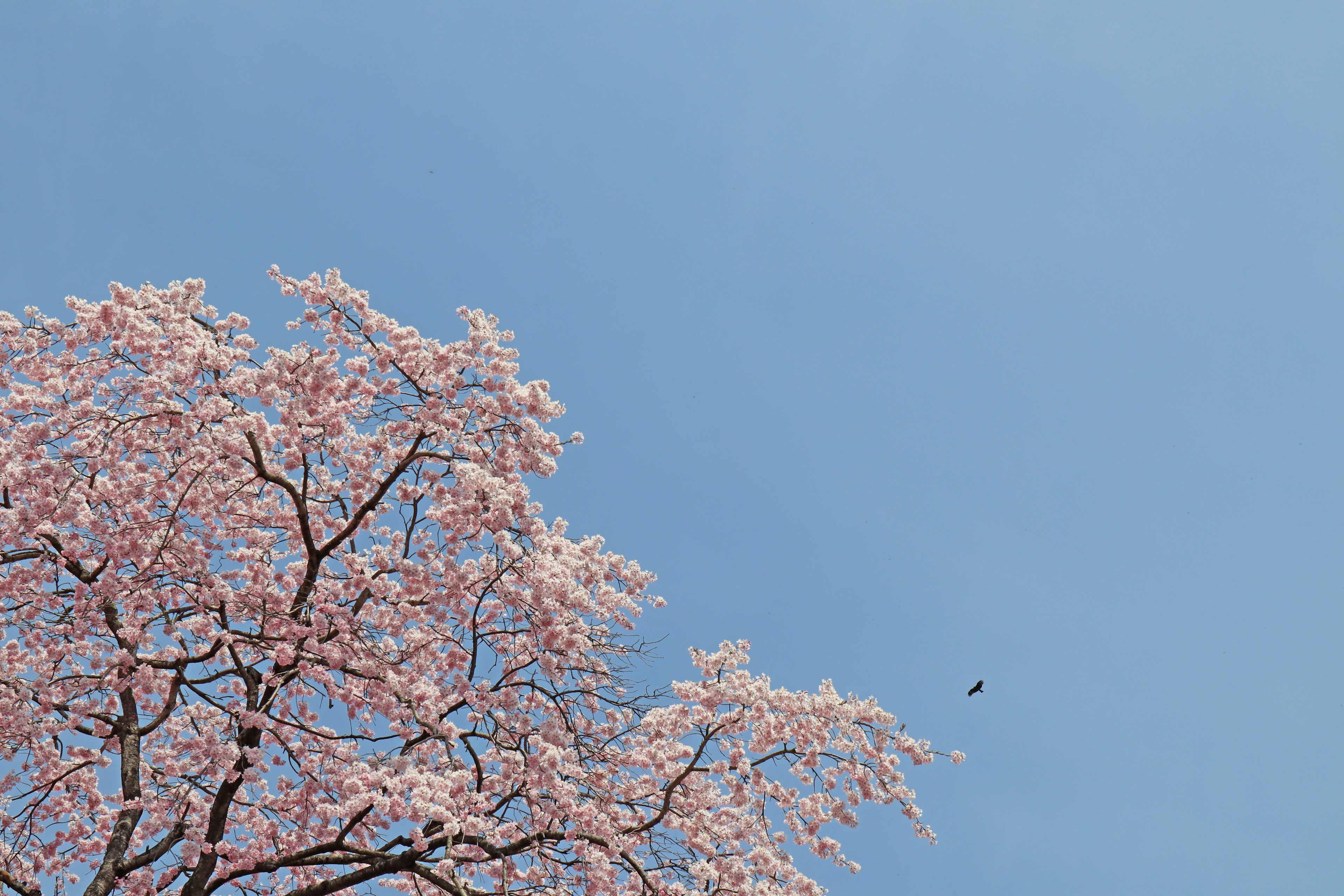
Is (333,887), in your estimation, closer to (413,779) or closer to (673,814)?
(413,779)

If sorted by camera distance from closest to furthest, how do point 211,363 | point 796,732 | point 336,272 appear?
point 211,363 → point 336,272 → point 796,732

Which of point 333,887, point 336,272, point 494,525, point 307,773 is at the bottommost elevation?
point 333,887

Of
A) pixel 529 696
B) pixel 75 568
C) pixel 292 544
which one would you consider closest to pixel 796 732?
pixel 529 696

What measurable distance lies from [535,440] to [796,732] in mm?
4679

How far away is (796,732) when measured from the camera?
1064cm

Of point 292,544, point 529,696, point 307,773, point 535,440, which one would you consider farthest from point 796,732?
point 292,544

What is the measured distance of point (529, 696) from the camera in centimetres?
1021

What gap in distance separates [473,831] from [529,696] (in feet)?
6.05

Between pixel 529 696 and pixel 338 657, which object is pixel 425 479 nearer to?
pixel 338 657

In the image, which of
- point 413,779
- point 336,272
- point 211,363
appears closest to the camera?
point 413,779

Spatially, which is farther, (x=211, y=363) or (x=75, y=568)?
(x=75, y=568)

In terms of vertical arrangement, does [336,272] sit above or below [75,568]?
above

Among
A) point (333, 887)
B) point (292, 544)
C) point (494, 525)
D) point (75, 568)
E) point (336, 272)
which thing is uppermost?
point (336, 272)

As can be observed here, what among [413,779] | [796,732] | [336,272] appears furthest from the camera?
[796,732]
